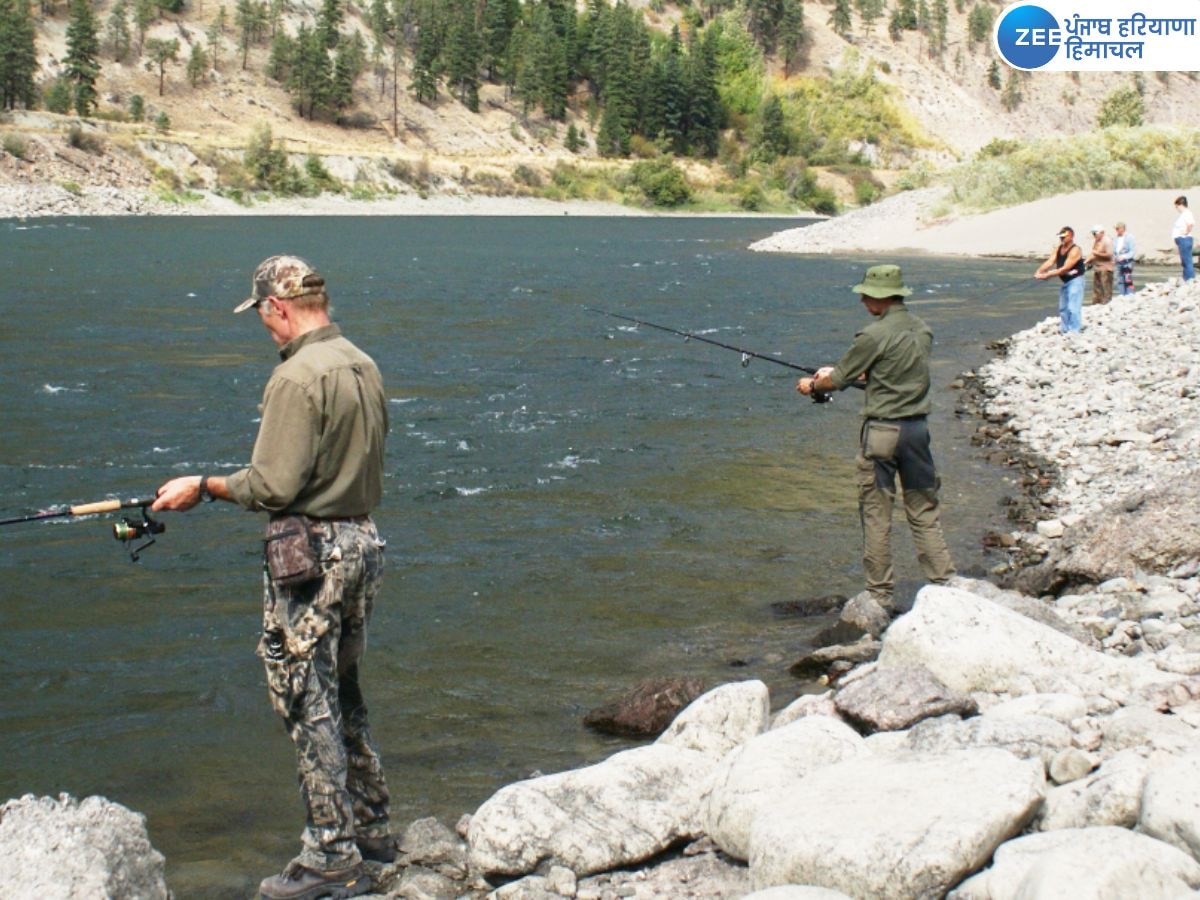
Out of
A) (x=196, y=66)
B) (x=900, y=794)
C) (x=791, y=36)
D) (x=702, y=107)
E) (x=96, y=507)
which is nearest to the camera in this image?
(x=900, y=794)

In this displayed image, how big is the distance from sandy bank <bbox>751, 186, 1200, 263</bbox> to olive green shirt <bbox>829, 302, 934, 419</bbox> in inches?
1504

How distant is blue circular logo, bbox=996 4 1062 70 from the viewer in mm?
80156

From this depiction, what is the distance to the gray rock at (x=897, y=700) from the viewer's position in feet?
19.8

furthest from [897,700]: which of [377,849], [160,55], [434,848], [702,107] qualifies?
[702,107]

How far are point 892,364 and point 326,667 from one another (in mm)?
4420

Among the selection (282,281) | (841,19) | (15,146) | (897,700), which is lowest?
(897,700)

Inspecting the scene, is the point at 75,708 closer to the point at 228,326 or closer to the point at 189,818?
the point at 189,818

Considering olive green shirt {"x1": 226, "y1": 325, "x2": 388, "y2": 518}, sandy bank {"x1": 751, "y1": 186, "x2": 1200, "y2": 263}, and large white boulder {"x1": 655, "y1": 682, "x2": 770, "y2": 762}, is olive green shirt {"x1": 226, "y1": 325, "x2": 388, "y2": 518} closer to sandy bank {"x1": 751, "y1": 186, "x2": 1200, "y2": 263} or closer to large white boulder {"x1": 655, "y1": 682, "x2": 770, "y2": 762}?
large white boulder {"x1": 655, "y1": 682, "x2": 770, "y2": 762}

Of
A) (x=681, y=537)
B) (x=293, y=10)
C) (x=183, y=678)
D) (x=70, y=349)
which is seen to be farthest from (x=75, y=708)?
(x=293, y=10)

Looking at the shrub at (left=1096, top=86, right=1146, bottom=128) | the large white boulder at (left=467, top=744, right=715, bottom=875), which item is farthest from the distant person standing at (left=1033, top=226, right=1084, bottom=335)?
the shrub at (left=1096, top=86, right=1146, bottom=128)

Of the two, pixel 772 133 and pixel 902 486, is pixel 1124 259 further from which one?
pixel 772 133

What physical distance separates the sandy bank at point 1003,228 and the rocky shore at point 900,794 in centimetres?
4008

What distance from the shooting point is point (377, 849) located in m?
5.79

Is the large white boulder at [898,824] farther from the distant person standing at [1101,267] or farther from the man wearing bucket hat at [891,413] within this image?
the distant person standing at [1101,267]
